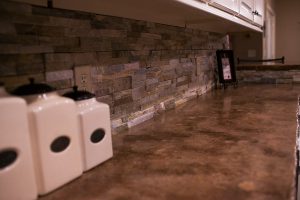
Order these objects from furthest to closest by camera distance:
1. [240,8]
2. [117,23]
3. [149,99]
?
[240,8], [149,99], [117,23]

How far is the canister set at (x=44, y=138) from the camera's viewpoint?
557 mm

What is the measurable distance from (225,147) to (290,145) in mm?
212

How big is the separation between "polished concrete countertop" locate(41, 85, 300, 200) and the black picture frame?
3.28 feet

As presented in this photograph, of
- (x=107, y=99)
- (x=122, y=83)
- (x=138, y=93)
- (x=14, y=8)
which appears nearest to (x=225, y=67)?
(x=138, y=93)

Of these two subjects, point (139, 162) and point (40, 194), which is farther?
point (139, 162)

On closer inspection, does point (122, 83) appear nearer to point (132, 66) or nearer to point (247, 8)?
point (132, 66)

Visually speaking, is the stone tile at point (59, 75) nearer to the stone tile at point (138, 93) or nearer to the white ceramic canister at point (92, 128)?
the white ceramic canister at point (92, 128)

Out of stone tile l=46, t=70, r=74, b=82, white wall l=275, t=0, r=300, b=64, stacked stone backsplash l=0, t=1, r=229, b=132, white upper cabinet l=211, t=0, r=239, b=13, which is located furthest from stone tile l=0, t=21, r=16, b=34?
white wall l=275, t=0, r=300, b=64

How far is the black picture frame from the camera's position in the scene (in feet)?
7.84

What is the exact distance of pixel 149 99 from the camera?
56.4 inches

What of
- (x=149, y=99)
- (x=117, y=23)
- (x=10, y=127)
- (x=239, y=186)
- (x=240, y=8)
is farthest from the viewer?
(x=240, y=8)

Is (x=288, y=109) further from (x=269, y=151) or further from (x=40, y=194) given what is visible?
(x=40, y=194)

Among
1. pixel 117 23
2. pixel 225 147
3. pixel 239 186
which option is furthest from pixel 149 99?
pixel 239 186

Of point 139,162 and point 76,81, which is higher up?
point 76,81
